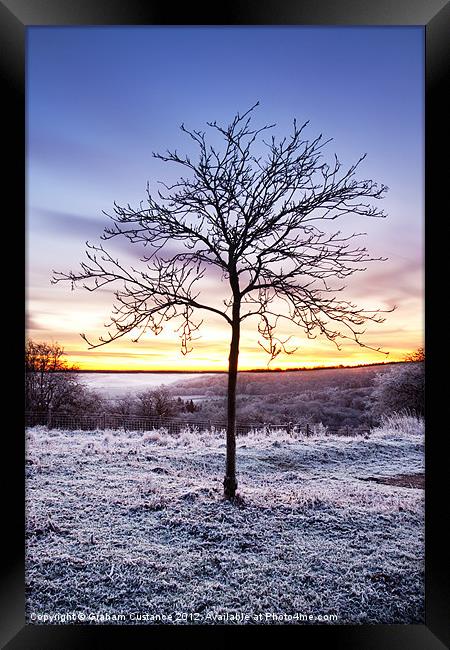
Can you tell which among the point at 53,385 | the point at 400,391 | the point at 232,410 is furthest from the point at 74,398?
the point at 400,391

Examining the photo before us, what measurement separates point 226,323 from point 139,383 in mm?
1119

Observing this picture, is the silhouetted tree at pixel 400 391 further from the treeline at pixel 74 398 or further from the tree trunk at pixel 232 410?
the treeline at pixel 74 398

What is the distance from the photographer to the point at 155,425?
3955mm

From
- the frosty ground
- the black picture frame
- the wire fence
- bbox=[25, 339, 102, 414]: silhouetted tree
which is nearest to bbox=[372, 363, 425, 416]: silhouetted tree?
the frosty ground

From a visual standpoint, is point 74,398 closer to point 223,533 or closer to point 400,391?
point 223,533

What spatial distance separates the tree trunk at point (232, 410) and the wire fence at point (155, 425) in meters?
0.43

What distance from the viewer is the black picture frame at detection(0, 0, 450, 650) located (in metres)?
2.47

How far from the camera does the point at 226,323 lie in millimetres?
3189
